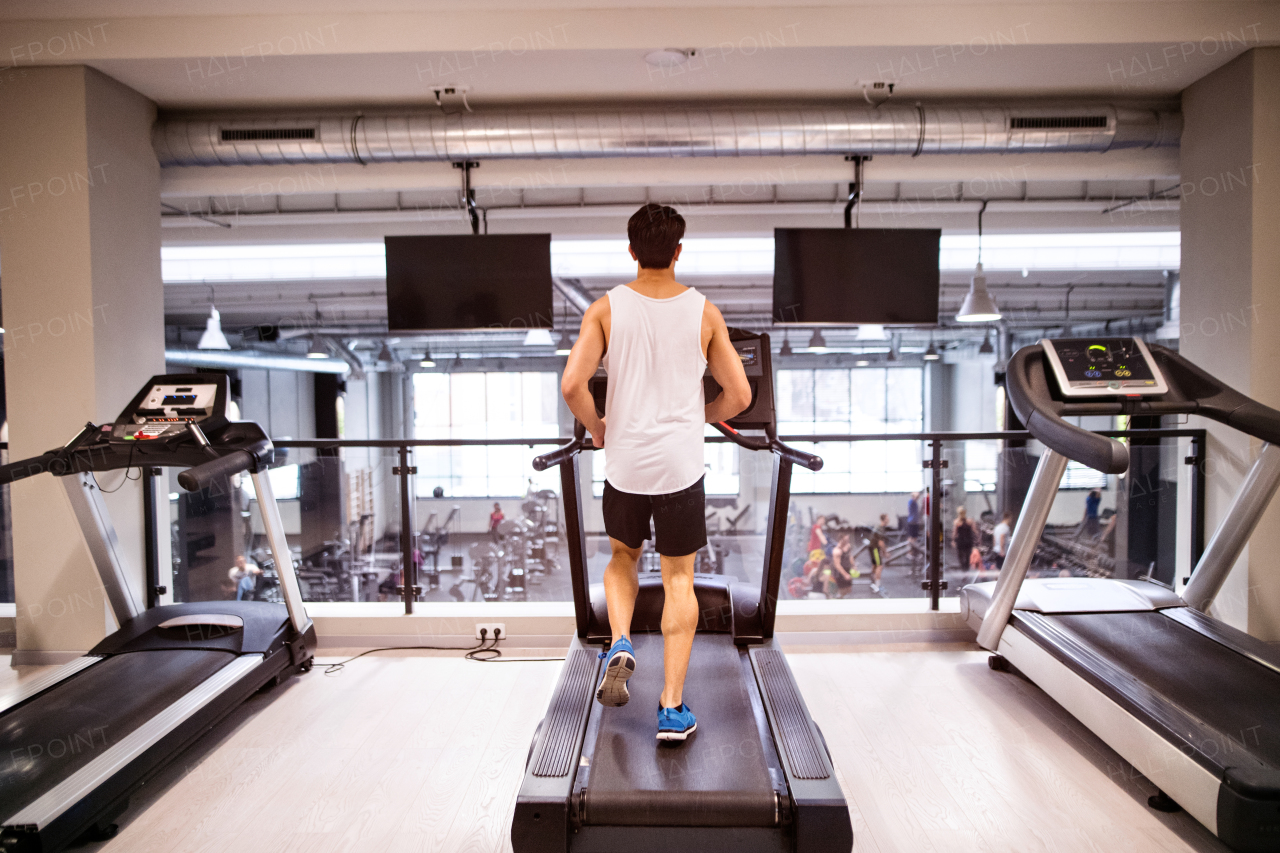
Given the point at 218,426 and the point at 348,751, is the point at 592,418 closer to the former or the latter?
the point at 348,751

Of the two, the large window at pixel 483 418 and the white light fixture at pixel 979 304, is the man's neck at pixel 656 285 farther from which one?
the large window at pixel 483 418

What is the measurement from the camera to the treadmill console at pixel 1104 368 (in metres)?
2.71

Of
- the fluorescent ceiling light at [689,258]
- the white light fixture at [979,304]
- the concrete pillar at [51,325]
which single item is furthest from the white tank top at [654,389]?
the fluorescent ceiling light at [689,258]

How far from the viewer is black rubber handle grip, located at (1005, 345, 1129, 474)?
2.23m

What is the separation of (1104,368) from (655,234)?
207 cm

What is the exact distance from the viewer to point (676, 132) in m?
3.69

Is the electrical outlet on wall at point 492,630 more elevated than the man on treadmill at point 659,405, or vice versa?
the man on treadmill at point 659,405

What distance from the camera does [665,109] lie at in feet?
12.3

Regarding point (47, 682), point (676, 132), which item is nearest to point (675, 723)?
point (47, 682)

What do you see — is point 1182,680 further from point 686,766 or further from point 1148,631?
point 686,766

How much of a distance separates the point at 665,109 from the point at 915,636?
10.4ft

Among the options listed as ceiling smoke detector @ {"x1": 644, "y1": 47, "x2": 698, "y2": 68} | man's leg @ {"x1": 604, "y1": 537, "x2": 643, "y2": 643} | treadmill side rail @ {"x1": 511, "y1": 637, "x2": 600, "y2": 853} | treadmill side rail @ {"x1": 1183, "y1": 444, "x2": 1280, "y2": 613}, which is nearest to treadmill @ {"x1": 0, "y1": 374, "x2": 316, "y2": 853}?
treadmill side rail @ {"x1": 511, "y1": 637, "x2": 600, "y2": 853}

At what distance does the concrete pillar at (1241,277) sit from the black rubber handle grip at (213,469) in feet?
15.2

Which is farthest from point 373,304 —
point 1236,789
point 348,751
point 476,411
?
point 1236,789
